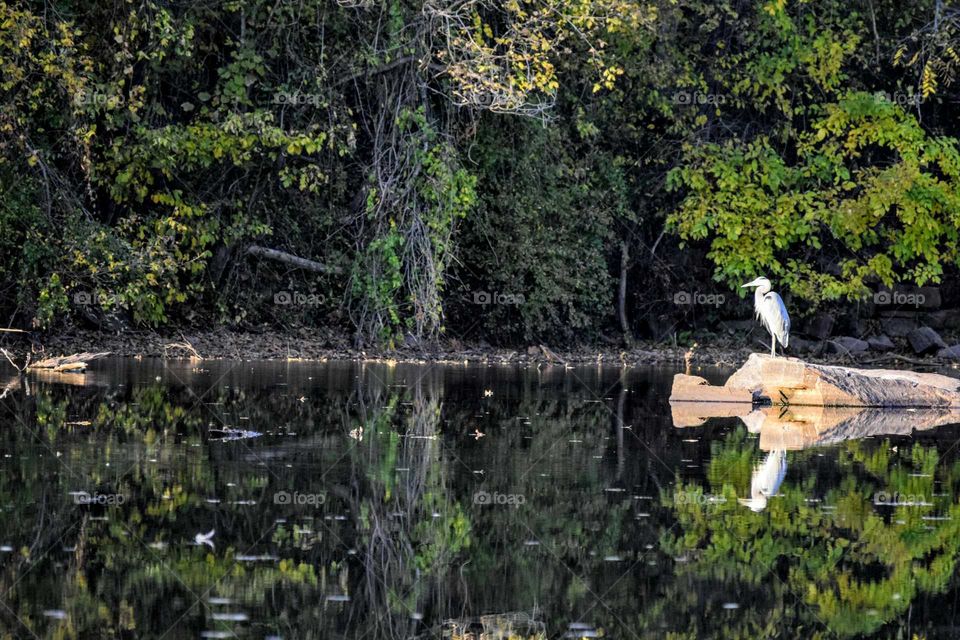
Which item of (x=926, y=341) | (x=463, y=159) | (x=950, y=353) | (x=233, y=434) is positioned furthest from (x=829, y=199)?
(x=233, y=434)

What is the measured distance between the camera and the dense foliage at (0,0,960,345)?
65.8ft

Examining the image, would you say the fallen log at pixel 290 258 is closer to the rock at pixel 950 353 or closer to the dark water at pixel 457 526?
the dark water at pixel 457 526

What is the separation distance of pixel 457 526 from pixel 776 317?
11049mm

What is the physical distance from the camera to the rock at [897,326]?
28431 millimetres

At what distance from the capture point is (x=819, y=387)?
1579 centimetres

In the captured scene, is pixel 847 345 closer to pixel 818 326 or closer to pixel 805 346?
pixel 805 346

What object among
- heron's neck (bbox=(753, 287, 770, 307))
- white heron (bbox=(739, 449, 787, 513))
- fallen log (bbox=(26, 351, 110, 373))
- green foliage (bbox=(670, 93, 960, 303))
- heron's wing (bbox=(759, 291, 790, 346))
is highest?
green foliage (bbox=(670, 93, 960, 303))

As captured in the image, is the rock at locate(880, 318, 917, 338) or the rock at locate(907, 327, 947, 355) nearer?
the rock at locate(907, 327, 947, 355)

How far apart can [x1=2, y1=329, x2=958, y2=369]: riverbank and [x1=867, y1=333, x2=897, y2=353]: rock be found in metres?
0.28

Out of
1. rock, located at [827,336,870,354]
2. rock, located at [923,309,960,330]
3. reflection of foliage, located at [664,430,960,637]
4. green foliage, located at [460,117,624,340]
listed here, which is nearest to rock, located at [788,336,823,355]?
rock, located at [827,336,870,354]

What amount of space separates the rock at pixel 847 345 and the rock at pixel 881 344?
0.17m

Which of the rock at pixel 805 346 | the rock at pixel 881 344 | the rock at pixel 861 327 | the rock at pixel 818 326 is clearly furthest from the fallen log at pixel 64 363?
the rock at pixel 861 327

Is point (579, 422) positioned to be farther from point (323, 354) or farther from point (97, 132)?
point (97, 132)

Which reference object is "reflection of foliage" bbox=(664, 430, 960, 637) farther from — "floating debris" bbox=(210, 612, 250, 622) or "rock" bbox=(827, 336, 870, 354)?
"rock" bbox=(827, 336, 870, 354)
